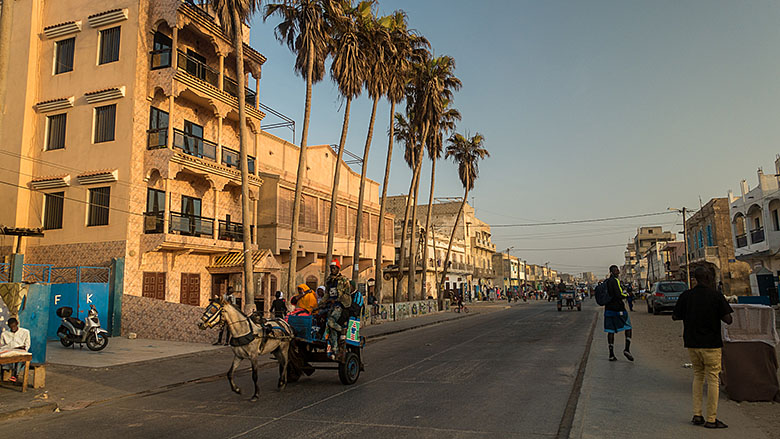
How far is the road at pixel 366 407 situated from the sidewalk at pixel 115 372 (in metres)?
0.52

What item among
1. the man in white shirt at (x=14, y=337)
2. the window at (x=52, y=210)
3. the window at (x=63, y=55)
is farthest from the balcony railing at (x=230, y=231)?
the man in white shirt at (x=14, y=337)

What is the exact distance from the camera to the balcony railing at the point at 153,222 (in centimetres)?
2222

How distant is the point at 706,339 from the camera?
260 inches

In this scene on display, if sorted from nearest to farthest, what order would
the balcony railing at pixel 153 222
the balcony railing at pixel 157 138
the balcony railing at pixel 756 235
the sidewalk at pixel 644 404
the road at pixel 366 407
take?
the sidewalk at pixel 644 404 → the road at pixel 366 407 → the balcony railing at pixel 153 222 → the balcony railing at pixel 157 138 → the balcony railing at pixel 756 235

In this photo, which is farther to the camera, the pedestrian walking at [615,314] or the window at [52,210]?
the window at [52,210]

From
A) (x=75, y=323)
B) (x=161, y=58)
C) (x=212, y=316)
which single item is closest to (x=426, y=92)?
(x=161, y=58)

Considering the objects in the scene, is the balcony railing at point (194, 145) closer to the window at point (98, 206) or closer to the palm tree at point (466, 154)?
the window at point (98, 206)

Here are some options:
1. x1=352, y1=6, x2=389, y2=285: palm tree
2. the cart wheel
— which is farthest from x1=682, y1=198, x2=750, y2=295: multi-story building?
the cart wheel

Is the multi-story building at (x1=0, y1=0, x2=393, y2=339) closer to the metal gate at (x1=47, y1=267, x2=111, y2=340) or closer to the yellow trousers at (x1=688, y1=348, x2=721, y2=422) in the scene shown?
the metal gate at (x1=47, y1=267, x2=111, y2=340)

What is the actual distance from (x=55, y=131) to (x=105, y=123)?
10.3ft

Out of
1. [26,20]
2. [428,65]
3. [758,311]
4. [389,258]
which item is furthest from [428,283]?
[758,311]

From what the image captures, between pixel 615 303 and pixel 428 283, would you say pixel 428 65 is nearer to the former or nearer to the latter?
pixel 615 303

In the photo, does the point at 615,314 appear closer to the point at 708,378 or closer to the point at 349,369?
the point at 708,378

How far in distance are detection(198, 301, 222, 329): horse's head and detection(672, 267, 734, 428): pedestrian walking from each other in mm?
7180
